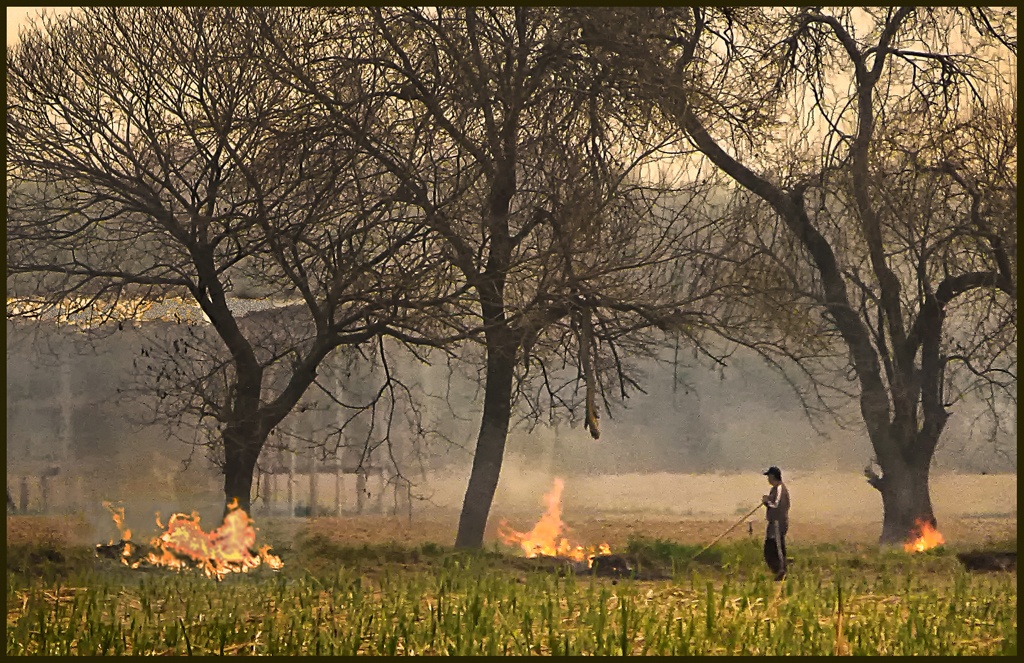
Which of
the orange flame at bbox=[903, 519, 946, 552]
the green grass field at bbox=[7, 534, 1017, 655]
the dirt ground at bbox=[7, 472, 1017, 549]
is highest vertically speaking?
the dirt ground at bbox=[7, 472, 1017, 549]

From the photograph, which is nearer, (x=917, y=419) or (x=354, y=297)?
(x=354, y=297)

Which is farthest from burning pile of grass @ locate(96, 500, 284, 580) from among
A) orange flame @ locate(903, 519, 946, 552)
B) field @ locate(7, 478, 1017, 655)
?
orange flame @ locate(903, 519, 946, 552)

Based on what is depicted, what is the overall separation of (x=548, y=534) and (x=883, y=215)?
649cm

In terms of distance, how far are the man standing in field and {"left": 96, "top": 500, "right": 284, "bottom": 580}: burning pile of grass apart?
5.66m

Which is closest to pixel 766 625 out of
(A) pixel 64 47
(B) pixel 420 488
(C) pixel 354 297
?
(C) pixel 354 297

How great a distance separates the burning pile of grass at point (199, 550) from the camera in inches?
588

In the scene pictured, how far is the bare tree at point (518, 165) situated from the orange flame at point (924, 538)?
18.0 feet

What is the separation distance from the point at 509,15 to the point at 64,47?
5.37 metres

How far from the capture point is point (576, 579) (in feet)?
46.1

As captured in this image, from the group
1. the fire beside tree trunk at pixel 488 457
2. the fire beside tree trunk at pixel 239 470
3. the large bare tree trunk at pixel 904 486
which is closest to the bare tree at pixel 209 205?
the fire beside tree trunk at pixel 239 470

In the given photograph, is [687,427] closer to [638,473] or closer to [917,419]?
[638,473]

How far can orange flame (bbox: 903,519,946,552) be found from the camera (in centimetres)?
1884

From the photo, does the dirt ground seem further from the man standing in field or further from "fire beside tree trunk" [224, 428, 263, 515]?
the man standing in field

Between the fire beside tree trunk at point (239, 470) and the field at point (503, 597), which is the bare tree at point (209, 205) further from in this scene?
the field at point (503, 597)
